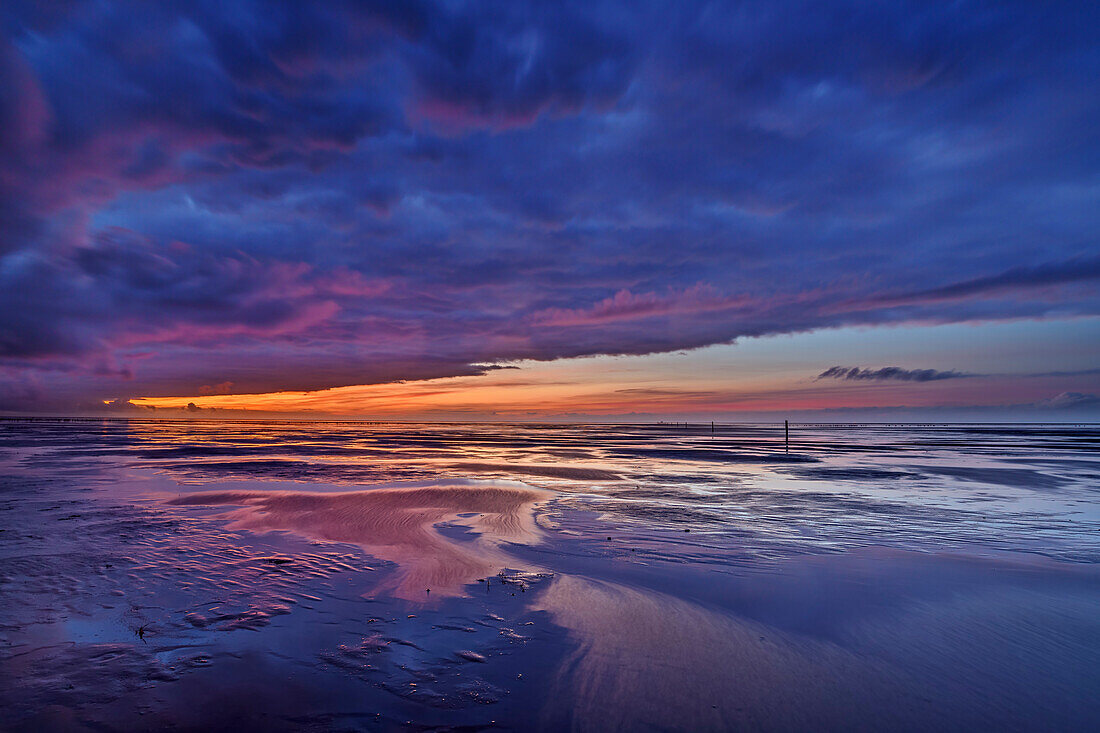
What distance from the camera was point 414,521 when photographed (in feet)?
46.7

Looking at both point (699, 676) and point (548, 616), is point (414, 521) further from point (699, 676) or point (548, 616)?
point (699, 676)

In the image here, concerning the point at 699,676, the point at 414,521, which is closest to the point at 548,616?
the point at 699,676

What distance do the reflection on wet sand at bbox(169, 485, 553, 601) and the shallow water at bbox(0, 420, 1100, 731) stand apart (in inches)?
5.3

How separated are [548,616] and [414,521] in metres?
7.77

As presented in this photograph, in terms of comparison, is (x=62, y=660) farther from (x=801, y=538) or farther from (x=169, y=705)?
(x=801, y=538)

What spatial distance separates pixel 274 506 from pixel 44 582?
7.93 meters

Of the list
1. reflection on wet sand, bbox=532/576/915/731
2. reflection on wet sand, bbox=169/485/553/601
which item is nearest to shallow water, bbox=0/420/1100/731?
reflection on wet sand, bbox=532/576/915/731

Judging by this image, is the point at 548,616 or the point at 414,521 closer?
the point at 548,616

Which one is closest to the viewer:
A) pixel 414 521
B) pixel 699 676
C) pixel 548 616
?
pixel 699 676

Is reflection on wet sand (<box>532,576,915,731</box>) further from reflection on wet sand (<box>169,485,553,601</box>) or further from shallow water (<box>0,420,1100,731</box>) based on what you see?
reflection on wet sand (<box>169,485,553,601</box>)

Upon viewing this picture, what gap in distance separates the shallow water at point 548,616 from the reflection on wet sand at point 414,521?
0.13m

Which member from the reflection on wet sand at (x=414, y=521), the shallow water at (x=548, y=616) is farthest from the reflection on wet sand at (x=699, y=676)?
the reflection on wet sand at (x=414, y=521)

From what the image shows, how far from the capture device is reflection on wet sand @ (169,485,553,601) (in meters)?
9.70

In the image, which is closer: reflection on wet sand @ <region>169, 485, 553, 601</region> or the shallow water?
the shallow water
